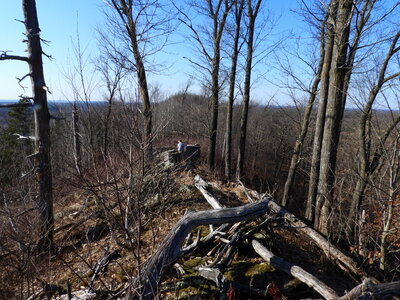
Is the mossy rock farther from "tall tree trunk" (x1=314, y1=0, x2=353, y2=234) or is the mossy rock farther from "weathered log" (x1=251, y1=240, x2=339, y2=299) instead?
"tall tree trunk" (x1=314, y1=0, x2=353, y2=234)

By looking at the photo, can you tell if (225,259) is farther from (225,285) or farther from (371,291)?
(371,291)

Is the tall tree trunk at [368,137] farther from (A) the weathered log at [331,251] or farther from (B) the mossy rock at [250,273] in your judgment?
(B) the mossy rock at [250,273]

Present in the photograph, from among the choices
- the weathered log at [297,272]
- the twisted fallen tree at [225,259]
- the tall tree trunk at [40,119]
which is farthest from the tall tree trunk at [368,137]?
the tall tree trunk at [40,119]

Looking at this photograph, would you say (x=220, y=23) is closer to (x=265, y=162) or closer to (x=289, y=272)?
(x=289, y=272)


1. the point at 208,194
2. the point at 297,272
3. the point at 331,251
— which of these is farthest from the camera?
the point at 208,194

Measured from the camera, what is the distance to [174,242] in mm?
3414

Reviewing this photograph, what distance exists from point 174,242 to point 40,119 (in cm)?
459

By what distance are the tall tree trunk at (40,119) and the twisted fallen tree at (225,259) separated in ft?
11.5

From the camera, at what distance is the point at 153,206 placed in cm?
668

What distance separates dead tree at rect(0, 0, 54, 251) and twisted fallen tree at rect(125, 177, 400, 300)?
3.50 metres

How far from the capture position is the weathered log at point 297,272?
3087 millimetres

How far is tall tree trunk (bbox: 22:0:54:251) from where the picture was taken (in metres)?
5.41

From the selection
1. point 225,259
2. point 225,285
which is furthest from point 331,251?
point 225,285

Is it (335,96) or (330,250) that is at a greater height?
(335,96)
